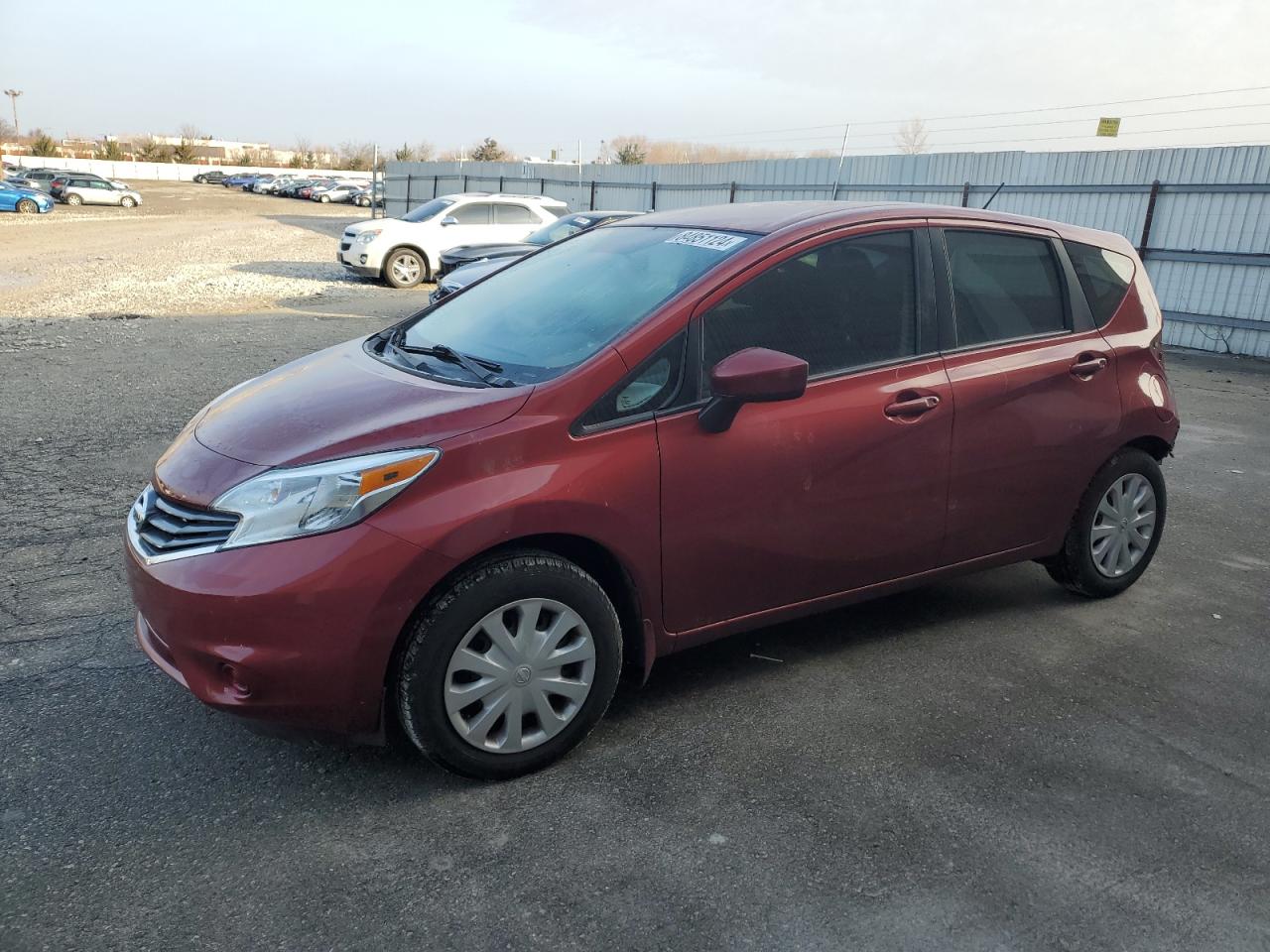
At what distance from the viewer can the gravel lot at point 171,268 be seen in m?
15.0

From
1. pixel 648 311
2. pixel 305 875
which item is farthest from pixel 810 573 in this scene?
pixel 305 875

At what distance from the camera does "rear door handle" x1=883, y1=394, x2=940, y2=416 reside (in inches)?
147

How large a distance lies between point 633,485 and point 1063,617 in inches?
94.5

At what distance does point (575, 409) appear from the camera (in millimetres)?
3152

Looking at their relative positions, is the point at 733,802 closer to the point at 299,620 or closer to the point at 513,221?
the point at 299,620

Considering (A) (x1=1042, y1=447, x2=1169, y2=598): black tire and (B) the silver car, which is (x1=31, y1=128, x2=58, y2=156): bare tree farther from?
(A) (x1=1042, y1=447, x2=1169, y2=598): black tire

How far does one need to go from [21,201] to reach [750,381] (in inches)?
1763

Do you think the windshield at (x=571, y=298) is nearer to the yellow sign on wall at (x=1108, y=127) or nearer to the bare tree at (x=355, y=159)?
the yellow sign on wall at (x=1108, y=127)

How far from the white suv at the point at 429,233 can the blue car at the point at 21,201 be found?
93.3 feet

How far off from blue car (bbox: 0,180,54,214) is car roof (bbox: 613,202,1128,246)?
43.3 m

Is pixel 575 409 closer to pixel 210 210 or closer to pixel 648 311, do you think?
pixel 648 311

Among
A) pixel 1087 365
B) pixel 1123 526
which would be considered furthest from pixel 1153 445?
pixel 1087 365

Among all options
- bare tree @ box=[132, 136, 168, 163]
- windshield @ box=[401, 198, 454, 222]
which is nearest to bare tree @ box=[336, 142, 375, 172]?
bare tree @ box=[132, 136, 168, 163]

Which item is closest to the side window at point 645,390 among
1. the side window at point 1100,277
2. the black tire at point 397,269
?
the side window at point 1100,277
